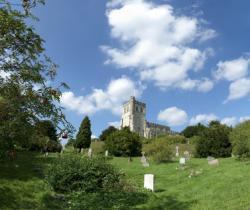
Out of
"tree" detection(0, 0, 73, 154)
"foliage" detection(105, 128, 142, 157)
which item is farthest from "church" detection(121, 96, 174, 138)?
"tree" detection(0, 0, 73, 154)

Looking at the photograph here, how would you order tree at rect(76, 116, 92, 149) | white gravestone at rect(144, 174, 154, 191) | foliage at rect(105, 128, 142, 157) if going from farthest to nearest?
tree at rect(76, 116, 92, 149), foliage at rect(105, 128, 142, 157), white gravestone at rect(144, 174, 154, 191)

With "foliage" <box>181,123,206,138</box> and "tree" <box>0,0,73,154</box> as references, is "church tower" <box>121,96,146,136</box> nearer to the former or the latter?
"foliage" <box>181,123,206,138</box>

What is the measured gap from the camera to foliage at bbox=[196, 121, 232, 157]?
41406 mm

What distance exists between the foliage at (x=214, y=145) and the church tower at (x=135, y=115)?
121 m

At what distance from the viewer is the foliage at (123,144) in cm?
4500

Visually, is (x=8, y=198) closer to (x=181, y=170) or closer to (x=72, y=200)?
(x=72, y=200)

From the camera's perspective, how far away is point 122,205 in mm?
15852

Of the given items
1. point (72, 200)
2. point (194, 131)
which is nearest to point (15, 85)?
point (72, 200)

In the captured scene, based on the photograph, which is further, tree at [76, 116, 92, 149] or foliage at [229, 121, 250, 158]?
tree at [76, 116, 92, 149]

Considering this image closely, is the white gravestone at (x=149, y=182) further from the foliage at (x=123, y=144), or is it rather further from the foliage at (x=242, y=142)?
the foliage at (x=123, y=144)

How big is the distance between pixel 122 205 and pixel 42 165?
41.2ft

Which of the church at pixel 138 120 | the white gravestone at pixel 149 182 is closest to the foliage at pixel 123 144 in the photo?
the white gravestone at pixel 149 182

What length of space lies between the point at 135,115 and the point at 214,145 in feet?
411

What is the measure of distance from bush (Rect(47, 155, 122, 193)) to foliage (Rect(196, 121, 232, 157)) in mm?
22402
